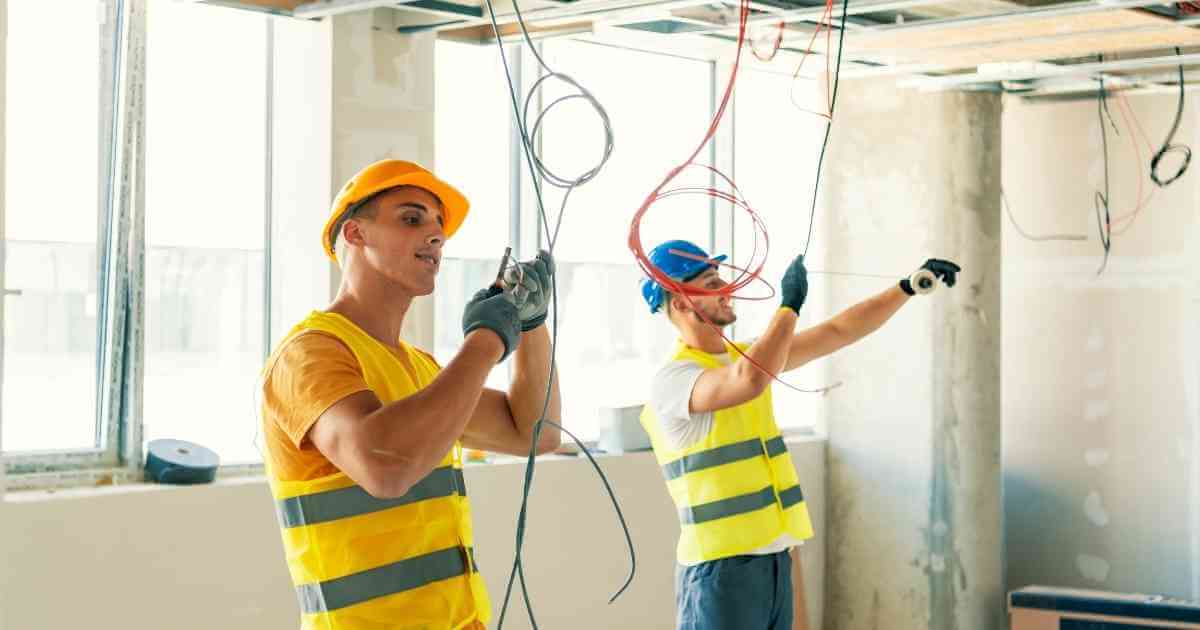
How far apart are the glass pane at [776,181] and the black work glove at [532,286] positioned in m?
4.01

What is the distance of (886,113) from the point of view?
5.75 metres

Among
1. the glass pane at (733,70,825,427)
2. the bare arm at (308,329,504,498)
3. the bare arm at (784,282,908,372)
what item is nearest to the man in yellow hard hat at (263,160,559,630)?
the bare arm at (308,329,504,498)

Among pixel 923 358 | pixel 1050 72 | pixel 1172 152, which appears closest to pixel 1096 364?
pixel 923 358

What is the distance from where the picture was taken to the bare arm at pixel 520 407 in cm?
239

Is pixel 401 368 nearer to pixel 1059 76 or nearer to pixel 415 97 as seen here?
pixel 415 97

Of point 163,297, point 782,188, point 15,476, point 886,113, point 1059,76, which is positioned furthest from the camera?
point 782,188

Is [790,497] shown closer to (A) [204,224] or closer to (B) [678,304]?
A: (B) [678,304]

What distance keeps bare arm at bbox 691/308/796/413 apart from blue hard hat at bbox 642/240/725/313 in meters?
0.40

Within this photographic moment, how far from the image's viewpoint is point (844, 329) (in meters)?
3.81

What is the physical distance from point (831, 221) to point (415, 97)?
231 centimetres

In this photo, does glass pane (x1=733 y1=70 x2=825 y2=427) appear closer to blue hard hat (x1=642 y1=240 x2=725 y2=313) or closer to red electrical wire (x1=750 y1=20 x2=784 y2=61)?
red electrical wire (x1=750 y1=20 x2=784 y2=61)

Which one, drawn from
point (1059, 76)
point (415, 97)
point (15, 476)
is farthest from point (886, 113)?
A: point (15, 476)

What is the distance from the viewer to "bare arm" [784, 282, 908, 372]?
3756 millimetres

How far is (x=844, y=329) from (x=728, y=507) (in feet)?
2.07
